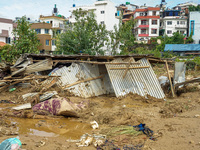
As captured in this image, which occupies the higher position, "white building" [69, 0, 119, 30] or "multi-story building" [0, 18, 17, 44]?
"white building" [69, 0, 119, 30]

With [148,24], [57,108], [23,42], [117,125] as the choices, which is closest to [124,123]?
[117,125]

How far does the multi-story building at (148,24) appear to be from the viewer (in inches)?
1737

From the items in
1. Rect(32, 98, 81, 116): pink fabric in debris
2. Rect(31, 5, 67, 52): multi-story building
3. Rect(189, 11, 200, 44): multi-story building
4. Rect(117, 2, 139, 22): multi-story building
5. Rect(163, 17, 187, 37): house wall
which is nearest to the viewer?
Rect(32, 98, 81, 116): pink fabric in debris

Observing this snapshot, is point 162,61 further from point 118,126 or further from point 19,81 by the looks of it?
point 19,81

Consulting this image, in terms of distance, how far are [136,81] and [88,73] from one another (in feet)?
9.64

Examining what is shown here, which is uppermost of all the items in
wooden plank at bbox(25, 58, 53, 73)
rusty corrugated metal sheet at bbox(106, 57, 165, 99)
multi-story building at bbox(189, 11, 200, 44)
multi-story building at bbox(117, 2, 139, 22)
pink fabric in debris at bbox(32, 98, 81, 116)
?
multi-story building at bbox(117, 2, 139, 22)

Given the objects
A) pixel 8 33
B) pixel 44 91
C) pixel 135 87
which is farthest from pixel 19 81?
pixel 8 33

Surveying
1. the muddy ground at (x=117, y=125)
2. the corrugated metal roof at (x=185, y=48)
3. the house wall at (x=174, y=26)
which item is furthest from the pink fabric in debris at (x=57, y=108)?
the house wall at (x=174, y=26)

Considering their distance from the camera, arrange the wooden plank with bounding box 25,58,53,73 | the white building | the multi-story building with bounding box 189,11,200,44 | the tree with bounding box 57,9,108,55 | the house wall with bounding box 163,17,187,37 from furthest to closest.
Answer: the house wall with bounding box 163,17,187,37
the multi-story building with bounding box 189,11,200,44
the white building
the tree with bounding box 57,9,108,55
the wooden plank with bounding box 25,58,53,73

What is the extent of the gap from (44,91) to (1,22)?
3308 cm

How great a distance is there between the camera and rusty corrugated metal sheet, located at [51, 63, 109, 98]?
11016 mm

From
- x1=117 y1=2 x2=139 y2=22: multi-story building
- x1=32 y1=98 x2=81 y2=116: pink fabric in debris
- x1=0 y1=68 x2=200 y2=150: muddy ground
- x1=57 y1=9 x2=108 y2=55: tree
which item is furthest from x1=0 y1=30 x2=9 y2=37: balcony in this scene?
x1=32 y1=98 x2=81 y2=116: pink fabric in debris

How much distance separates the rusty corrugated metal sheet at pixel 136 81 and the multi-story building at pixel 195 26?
34751mm

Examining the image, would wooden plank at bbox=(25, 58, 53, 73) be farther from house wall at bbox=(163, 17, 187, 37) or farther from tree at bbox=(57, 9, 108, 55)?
house wall at bbox=(163, 17, 187, 37)
